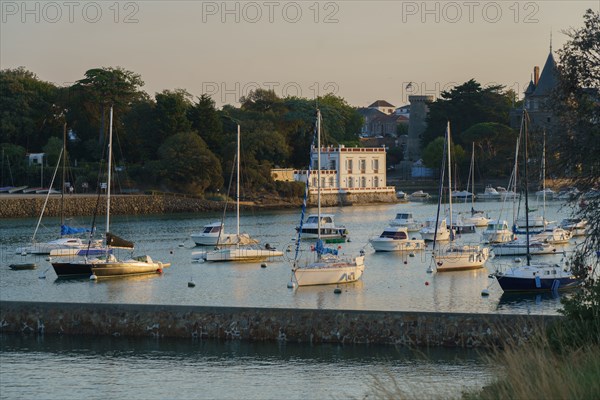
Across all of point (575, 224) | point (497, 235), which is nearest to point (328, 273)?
point (575, 224)

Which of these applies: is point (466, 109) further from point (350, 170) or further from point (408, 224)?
point (408, 224)

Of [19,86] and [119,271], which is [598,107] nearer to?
[119,271]

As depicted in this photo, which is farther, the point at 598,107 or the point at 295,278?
the point at 295,278

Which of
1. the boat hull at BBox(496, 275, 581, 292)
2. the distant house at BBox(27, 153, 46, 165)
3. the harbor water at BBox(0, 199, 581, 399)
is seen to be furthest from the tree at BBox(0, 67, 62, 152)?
the boat hull at BBox(496, 275, 581, 292)

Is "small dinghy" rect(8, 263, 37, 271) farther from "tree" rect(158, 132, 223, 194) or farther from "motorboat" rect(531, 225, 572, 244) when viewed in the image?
"tree" rect(158, 132, 223, 194)

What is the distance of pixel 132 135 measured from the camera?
101 meters

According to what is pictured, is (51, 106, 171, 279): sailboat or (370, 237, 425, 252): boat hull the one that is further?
(370, 237, 425, 252): boat hull

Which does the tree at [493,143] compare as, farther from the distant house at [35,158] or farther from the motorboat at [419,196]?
the distant house at [35,158]

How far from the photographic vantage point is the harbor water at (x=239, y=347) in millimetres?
22781

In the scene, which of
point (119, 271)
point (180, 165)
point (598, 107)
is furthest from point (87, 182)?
point (598, 107)

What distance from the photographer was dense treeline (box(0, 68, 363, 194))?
3725 inches

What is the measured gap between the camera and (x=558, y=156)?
21.9 m

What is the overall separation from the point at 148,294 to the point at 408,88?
477 ft

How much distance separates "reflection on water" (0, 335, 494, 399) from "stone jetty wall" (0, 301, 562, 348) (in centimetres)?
28
